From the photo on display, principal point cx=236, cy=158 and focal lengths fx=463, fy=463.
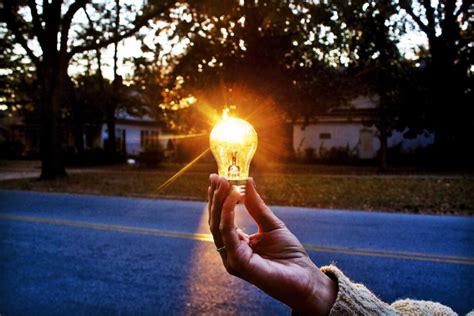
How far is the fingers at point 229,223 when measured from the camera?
1.36 m

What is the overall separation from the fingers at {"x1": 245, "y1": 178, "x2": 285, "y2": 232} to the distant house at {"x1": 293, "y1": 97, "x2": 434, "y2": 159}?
101ft

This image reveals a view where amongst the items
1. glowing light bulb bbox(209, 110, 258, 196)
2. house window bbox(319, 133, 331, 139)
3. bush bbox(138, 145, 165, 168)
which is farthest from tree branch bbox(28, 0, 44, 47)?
glowing light bulb bbox(209, 110, 258, 196)

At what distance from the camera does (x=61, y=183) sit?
18406 millimetres

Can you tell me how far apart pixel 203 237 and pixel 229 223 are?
6957 mm

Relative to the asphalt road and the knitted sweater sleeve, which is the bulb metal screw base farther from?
the asphalt road

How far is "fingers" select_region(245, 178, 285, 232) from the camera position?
1.49 meters

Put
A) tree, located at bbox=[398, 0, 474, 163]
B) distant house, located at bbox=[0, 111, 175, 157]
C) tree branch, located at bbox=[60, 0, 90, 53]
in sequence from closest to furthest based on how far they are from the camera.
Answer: tree branch, located at bbox=[60, 0, 90, 53], tree, located at bbox=[398, 0, 474, 163], distant house, located at bbox=[0, 111, 175, 157]

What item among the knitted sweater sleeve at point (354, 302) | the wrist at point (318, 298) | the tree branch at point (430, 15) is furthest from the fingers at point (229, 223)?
the tree branch at point (430, 15)

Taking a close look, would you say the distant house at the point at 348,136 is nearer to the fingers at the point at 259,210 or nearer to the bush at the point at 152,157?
the bush at the point at 152,157

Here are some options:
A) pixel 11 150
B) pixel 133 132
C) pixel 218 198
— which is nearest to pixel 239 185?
pixel 218 198

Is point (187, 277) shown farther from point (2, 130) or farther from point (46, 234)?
point (2, 130)

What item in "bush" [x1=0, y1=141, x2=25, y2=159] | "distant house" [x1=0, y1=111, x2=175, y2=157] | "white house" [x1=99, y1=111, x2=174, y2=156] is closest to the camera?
"bush" [x1=0, y1=141, x2=25, y2=159]

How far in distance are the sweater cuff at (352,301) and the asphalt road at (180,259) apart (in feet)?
10.5

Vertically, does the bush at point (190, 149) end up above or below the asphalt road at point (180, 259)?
above
